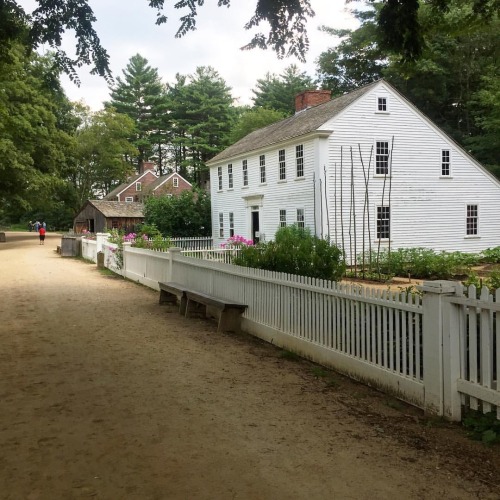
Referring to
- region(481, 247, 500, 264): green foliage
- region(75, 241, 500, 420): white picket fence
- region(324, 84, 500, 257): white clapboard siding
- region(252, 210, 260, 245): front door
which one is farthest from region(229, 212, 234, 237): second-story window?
region(75, 241, 500, 420): white picket fence

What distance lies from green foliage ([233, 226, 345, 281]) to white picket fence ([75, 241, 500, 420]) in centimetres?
95

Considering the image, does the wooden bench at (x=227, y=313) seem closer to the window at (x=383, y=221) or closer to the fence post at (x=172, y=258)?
the fence post at (x=172, y=258)

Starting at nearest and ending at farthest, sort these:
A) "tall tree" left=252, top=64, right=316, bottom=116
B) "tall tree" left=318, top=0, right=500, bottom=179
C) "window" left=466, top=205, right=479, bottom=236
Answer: "window" left=466, top=205, right=479, bottom=236 < "tall tree" left=318, top=0, right=500, bottom=179 < "tall tree" left=252, top=64, right=316, bottom=116

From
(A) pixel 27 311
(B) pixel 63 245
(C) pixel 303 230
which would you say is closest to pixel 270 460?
(A) pixel 27 311

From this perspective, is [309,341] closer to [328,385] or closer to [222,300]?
[328,385]

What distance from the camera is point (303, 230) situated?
71.7 feet

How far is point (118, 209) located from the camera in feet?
156

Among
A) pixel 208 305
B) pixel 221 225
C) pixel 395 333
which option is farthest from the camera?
pixel 221 225

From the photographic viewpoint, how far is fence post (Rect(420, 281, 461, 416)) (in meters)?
4.38

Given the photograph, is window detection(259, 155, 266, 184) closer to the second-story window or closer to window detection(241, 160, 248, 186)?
window detection(241, 160, 248, 186)

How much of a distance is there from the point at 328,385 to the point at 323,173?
16.9 meters

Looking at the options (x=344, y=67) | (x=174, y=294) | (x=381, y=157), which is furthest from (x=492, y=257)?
(x=344, y=67)

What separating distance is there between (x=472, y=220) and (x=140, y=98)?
196 feet

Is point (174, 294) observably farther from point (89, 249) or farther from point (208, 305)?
point (89, 249)
